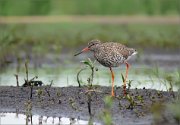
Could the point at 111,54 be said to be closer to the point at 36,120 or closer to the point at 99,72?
the point at 36,120

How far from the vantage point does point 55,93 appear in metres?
10.8

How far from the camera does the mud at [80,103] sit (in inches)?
360

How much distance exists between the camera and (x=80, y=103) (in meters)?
10.0

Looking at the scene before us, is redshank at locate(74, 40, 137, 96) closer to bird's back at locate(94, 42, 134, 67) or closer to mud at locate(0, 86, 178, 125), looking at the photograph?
bird's back at locate(94, 42, 134, 67)

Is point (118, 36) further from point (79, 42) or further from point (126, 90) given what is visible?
point (126, 90)

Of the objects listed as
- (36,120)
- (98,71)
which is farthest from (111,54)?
(98,71)

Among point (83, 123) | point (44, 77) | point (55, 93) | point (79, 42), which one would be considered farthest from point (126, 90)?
point (79, 42)

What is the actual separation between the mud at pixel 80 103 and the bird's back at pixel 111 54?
1.59ft

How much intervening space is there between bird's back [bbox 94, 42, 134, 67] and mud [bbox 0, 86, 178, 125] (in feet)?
1.59

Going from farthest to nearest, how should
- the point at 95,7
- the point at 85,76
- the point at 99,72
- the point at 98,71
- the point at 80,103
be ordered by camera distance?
the point at 95,7 → the point at 98,71 → the point at 99,72 → the point at 85,76 → the point at 80,103

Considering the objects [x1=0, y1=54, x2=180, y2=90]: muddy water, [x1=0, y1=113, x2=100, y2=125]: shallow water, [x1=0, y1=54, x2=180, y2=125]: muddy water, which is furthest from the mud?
[x1=0, y1=54, x2=180, y2=90]: muddy water

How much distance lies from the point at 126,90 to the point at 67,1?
2003 cm

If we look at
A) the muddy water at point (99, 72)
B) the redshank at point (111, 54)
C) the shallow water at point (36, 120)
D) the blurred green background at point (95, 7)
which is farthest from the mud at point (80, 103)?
the blurred green background at point (95, 7)

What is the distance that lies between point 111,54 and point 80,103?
103cm
